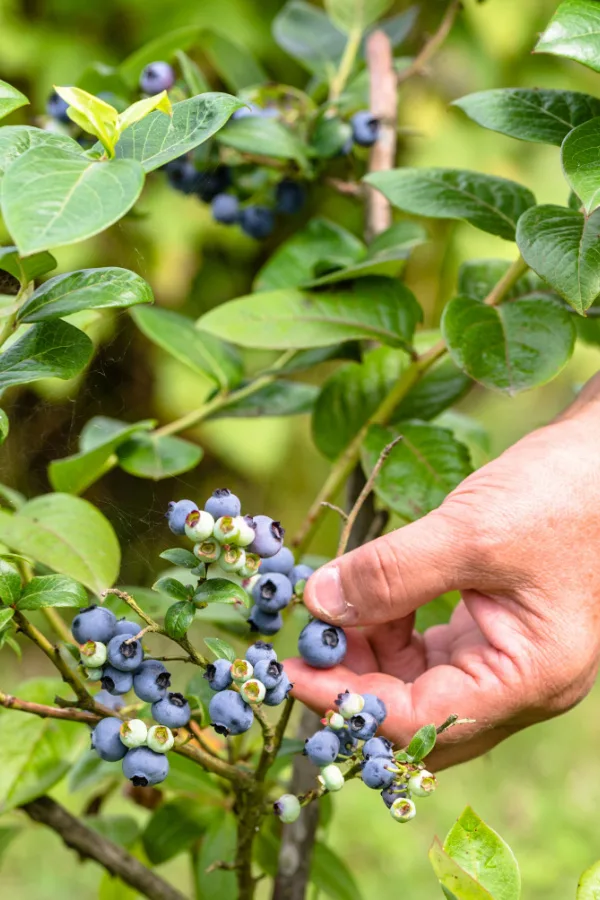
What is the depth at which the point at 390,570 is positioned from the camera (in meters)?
0.67

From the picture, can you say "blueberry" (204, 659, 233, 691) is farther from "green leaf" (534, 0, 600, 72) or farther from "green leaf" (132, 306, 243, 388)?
"green leaf" (132, 306, 243, 388)

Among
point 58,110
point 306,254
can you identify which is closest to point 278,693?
point 306,254

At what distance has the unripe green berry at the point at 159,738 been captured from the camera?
22.2 inches

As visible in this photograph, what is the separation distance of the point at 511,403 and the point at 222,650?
8.55 ft

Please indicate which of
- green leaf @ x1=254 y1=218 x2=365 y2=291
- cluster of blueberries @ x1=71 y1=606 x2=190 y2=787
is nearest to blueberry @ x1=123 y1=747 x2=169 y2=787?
cluster of blueberries @ x1=71 y1=606 x2=190 y2=787

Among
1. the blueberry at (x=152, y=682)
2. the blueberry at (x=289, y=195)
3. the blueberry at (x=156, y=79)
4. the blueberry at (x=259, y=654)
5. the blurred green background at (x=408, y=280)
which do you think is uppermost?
the blueberry at (x=156, y=79)

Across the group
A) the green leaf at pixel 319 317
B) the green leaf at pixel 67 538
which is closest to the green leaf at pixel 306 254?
the green leaf at pixel 319 317

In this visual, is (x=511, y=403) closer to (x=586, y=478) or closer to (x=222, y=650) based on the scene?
(x=586, y=478)

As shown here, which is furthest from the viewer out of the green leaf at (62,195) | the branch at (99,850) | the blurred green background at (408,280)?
the blurred green background at (408,280)

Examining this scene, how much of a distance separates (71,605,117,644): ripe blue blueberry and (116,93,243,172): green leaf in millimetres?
266

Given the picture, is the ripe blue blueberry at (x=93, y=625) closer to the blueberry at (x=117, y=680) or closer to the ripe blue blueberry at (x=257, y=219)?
the blueberry at (x=117, y=680)

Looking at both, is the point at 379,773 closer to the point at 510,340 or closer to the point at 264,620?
the point at 264,620

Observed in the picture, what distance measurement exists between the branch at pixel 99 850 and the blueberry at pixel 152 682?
14.4 inches

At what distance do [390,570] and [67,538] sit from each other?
0.94 ft
